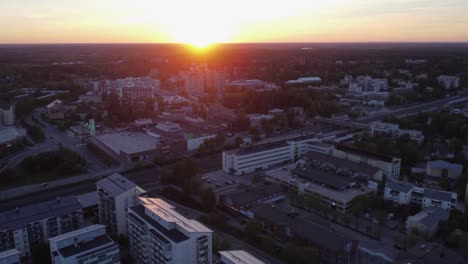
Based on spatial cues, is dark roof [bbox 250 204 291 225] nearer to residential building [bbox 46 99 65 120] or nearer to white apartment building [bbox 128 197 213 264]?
white apartment building [bbox 128 197 213 264]

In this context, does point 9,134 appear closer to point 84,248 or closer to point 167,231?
point 84,248

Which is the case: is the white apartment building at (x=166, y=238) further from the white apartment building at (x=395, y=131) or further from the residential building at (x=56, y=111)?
the residential building at (x=56, y=111)

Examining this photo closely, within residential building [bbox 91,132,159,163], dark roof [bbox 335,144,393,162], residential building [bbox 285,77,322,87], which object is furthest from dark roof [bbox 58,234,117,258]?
residential building [bbox 285,77,322,87]

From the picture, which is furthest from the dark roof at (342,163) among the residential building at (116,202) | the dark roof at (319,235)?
the residential building at (116,202)

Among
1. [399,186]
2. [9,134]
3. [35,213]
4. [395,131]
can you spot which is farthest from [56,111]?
[399,186]

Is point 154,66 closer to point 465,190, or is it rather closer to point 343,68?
point 343,68

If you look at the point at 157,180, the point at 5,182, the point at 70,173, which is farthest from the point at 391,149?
the point at 5,182
